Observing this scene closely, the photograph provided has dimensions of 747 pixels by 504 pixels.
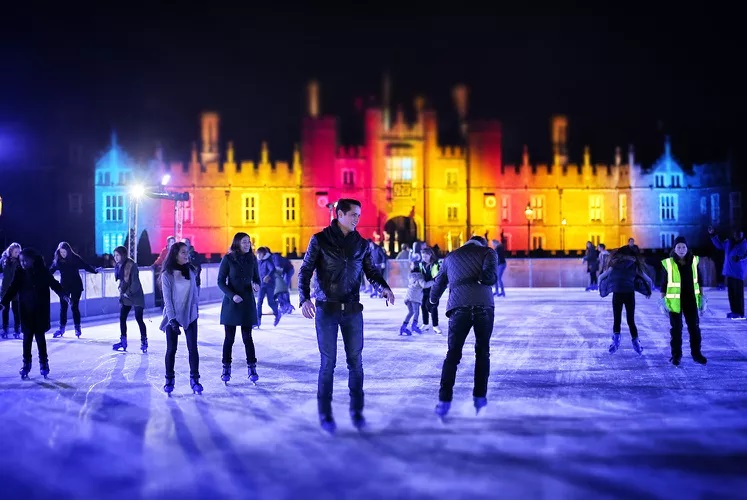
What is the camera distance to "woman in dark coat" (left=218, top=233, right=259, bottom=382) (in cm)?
773

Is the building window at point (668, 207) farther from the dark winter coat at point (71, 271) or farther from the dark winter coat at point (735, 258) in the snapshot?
the dark winter coat at point (71, 271)

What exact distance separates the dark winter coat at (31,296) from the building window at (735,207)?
47.3 metres

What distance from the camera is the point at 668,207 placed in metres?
49.3

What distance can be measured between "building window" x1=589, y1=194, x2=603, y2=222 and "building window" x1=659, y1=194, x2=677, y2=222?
3.88 m

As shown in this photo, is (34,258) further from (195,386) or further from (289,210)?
(289,210)

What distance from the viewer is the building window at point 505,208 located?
4762 cm

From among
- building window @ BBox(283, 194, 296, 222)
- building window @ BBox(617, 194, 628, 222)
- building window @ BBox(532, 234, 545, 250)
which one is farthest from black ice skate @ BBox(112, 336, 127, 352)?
building window @ BBox(617, 194, 628, 222)

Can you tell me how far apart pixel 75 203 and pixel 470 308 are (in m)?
45.8

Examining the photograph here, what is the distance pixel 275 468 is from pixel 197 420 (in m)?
1.58

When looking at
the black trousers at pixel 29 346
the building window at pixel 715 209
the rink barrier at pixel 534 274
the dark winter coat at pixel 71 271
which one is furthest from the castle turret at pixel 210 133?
the black trousers at pixel 29 346

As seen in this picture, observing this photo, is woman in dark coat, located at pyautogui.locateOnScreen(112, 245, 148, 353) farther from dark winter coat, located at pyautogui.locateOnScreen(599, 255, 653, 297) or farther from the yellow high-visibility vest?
the yellow high-visibility vest

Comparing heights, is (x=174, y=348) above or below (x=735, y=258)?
below

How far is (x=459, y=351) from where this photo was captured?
6.18 metres

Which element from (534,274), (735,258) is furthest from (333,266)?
(534,274)
